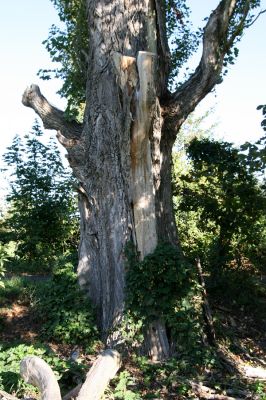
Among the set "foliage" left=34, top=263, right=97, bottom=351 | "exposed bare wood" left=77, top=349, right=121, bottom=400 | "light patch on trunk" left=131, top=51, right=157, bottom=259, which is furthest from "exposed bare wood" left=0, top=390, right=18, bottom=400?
"light patch on trunk" left=131, top=51, right=157, bottom=259

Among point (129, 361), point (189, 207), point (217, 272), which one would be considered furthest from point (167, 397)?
point (189, 207)

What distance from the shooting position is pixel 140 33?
7.59 m

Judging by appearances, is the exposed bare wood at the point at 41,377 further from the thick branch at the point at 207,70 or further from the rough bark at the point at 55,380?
the thick branch at the point at 207,70

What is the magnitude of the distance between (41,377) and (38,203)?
771 centimetres

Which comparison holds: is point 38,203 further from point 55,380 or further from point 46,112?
point 55,380

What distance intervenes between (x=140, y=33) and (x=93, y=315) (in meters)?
4.80

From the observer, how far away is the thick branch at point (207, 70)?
24.3ft

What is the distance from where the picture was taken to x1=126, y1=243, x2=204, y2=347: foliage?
6844 millimetres

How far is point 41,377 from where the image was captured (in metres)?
4.87

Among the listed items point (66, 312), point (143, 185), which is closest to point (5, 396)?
point (66, 312)

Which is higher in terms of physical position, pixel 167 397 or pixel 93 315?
pixel 93 315

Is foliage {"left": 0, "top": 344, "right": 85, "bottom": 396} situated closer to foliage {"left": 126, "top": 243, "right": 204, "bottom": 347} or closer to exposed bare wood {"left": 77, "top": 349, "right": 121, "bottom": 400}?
exposed bare wood {"left": 77, "top": 349, "right": 121, "bottom": 400}

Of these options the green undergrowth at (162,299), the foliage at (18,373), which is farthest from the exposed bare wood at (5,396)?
the green undergrowth at (162,299)

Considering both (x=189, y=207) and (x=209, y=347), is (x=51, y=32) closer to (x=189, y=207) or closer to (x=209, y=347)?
(x=189, y=207)
